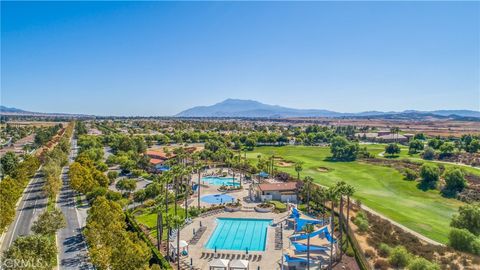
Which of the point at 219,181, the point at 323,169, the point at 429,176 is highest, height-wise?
the point at 429,176

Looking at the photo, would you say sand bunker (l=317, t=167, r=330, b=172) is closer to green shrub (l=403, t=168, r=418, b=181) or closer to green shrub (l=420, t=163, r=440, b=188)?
green shrub (l=403, t=168, r=418, b=181)

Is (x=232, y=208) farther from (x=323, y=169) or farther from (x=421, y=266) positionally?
(x=323, y=169)

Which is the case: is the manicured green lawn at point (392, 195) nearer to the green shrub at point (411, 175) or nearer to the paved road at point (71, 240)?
the green shrub at point (411, 175)

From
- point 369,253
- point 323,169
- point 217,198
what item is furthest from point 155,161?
point 369,253

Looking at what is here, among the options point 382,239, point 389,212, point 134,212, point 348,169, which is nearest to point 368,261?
point 382,239

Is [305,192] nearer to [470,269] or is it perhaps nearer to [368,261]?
[368,261]

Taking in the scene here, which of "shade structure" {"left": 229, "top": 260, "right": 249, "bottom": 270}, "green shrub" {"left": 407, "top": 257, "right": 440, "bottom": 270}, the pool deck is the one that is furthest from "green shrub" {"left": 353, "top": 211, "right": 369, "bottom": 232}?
"shade structure" {"left": 229, "top": 260, "right": 249, "bottom": 270}
